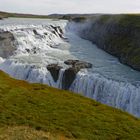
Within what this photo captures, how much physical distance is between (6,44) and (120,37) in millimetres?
22042

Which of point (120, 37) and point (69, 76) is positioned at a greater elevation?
point (120, 37)

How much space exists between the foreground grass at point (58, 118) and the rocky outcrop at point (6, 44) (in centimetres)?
3655

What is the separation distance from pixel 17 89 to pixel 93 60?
34.6 metres

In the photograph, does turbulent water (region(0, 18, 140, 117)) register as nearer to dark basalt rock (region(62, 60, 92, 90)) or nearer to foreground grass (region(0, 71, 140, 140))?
dark basalt rock (region(62, 60, 92, 90))

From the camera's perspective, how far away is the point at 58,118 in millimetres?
20125

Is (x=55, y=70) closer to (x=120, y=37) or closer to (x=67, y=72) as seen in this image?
(x=67, y=72)

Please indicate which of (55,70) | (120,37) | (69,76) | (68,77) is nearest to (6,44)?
(55,70)

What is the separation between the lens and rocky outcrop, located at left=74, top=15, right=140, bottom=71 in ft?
198

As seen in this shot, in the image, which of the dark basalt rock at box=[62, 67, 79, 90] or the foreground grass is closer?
the foreground grass

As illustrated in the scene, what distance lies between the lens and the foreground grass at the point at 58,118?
18.3 meters

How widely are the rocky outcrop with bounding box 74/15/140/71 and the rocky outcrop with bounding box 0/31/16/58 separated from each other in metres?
18.4

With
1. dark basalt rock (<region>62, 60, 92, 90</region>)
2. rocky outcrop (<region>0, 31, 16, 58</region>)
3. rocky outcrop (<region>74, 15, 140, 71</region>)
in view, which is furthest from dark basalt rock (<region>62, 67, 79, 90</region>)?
rocky outcrop (<region>0, 31, 16, 58</region>)

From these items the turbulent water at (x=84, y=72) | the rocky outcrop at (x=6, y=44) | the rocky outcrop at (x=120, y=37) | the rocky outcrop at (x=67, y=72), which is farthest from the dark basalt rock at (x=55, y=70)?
the rocky outcrop at (x=6, y=44)

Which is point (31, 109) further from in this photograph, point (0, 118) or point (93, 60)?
point (93, 60)
